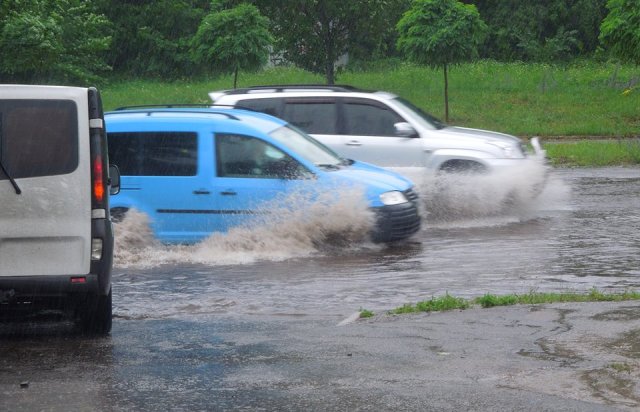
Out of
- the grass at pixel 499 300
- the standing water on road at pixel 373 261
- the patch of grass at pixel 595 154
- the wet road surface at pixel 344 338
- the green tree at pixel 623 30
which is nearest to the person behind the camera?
the wet road surface at pixel 344 338

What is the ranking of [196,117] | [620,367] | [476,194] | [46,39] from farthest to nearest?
[46,39] < [476,194] < [196,117] < [620,367]

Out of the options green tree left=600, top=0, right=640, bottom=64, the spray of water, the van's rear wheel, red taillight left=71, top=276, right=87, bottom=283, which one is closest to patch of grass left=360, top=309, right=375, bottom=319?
the van's rear wheel

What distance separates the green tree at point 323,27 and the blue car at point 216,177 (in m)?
26.6

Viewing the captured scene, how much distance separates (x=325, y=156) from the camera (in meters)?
13.8

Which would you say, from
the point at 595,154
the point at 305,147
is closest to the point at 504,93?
the point at 595,154

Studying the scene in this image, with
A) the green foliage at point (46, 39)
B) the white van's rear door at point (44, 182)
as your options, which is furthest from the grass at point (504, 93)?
the white van's rear door at point (44, 182)

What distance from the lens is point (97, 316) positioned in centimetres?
836

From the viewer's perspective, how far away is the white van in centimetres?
768

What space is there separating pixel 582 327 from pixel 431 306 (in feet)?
4.68

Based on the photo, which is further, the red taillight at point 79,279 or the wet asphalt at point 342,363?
the red taillight at point 79,279

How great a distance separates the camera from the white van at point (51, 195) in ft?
25.2

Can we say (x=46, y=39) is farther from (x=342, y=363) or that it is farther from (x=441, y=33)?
(x=342, y=363)

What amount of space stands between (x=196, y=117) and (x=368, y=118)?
349cm

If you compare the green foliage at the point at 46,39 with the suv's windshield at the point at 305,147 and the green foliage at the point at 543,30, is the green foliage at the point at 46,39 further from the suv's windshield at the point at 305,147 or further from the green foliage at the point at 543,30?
the green foliage at the point at 543,30
